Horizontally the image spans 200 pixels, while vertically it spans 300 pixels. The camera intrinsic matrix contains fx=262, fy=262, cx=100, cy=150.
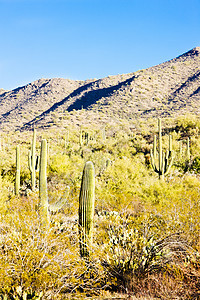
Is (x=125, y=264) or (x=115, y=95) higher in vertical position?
(x=115, y=95)

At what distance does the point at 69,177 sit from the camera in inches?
752

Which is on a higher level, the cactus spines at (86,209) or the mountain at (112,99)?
the mountain at (112,99)

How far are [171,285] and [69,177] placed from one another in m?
14.6

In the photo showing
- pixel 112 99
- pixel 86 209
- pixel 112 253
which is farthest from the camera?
pixel 112 99

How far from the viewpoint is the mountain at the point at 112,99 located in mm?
46750

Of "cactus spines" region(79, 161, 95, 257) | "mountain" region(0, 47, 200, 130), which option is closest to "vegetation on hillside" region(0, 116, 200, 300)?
"cactus spines" region(79, 161, 95, 257)

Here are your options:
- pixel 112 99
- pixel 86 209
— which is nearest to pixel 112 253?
pixel 86 209

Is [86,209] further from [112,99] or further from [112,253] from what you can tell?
[112,99]

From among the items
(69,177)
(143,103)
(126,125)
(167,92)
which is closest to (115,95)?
(143,103)

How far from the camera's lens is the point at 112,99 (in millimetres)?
52969

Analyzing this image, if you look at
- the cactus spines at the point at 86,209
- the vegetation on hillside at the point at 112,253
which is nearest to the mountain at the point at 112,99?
the vegetation on hillside at the point at 112,253

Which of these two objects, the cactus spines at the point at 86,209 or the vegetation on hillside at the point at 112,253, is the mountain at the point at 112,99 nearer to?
the vegetation on hillside at the point at 112,253

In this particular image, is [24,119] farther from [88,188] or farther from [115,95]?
[88,188]

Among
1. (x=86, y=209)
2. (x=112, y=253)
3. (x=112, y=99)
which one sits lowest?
(x=112, y=253)
